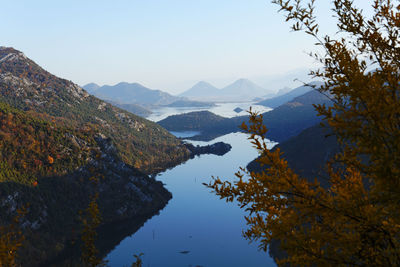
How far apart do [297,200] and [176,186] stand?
19039 centimetres

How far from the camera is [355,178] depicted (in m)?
9.57

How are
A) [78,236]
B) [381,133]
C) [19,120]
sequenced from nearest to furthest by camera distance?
[381,133] → [78,236] → [19,120]

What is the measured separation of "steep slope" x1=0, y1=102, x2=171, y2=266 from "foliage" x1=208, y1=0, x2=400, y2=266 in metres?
107

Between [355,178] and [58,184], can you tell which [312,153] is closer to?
[58,184]

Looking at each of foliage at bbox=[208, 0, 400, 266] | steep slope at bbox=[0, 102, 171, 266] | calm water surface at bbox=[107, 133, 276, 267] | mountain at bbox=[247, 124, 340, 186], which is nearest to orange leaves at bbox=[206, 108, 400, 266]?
foliage at bbox=[208, 0, 400, 266]

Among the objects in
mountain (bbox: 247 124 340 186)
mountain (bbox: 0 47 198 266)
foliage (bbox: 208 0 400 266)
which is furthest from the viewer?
mountain (bbox: 247 124 340 186)

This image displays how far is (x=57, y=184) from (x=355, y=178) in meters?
140

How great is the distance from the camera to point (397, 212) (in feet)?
24.4

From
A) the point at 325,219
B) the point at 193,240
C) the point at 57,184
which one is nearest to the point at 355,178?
the point at 325,219

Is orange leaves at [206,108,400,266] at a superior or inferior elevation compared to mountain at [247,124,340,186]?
superior

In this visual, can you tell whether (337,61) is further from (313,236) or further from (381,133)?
(313,236)

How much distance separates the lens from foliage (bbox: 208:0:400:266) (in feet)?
23.6

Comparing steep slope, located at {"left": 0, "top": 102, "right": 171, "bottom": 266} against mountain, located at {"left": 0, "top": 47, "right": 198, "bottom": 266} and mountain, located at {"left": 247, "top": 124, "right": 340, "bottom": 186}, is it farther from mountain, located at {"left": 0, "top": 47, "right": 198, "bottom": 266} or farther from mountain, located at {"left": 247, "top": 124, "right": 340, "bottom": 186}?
mountain, located at {"left": 247, "top": 124, "right": 340, "bottom": 186}

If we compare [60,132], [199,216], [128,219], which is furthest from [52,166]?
[199,216]
